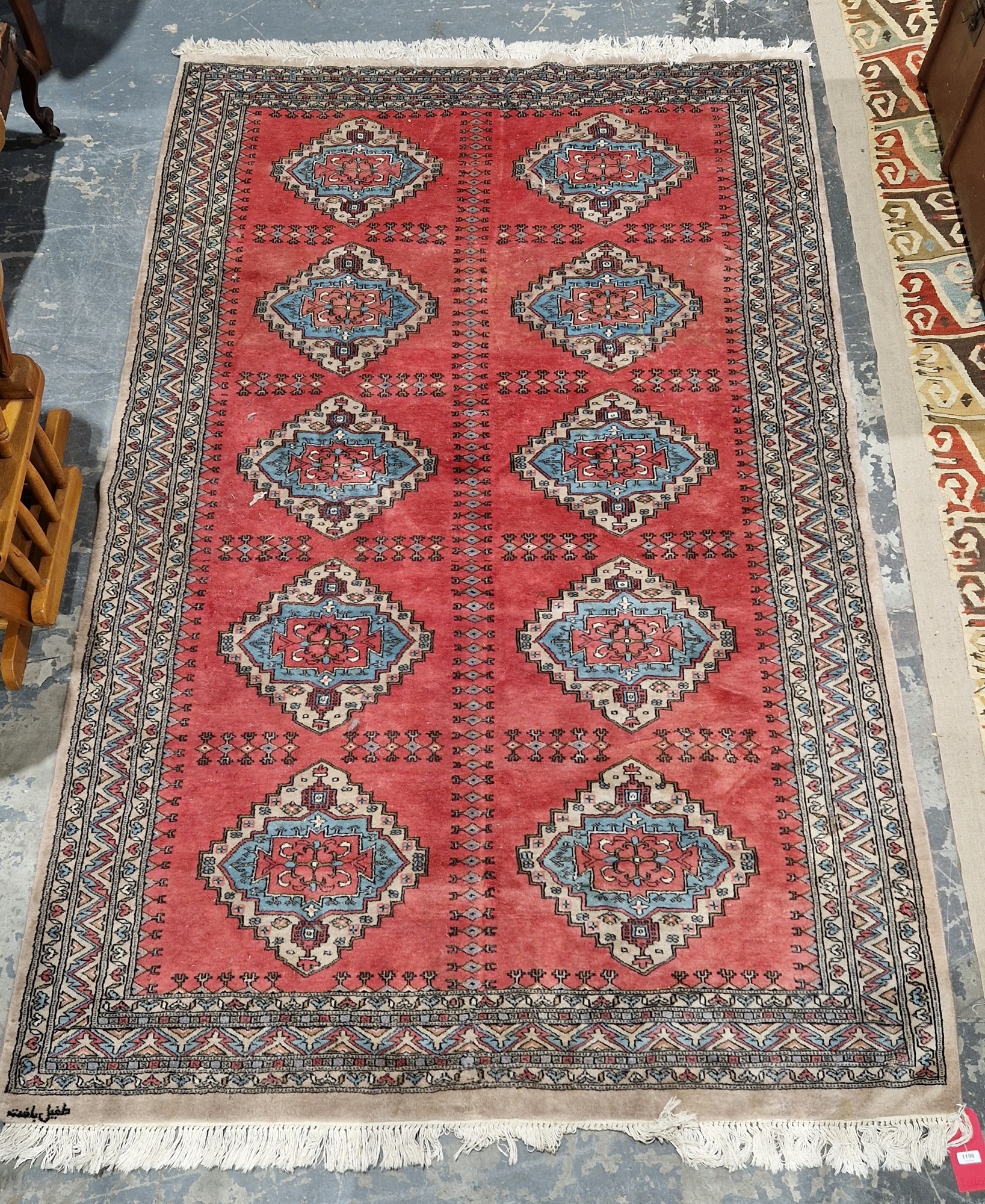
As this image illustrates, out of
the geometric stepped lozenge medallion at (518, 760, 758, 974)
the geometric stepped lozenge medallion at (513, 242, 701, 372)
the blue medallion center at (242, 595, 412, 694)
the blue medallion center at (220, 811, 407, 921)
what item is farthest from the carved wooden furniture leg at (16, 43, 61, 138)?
the geometric stepped lozenge medallion at (518, 760, 758, 974)

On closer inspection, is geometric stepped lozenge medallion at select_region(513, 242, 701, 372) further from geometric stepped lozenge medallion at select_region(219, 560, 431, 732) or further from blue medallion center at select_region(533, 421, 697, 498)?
geometric stepped lozenge medallion at select_region(219, 560, 431, 732)

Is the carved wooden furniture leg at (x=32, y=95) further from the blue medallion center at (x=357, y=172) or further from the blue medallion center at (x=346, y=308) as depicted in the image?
the blue medallion center at (x=346, y=308)

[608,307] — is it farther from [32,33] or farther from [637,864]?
[32,33]

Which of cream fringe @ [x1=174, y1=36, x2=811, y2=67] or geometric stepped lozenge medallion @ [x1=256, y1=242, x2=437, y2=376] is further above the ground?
cream fringe @ [x1=174, y1=36, x2=811, y2=67]

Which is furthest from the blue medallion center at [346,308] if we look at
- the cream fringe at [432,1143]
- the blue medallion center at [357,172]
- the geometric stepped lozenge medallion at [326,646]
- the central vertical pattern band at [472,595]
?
the cream fringe at [432,1143]

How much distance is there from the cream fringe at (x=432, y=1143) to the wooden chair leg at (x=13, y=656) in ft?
3.09

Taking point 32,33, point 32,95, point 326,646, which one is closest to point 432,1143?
point 326,646

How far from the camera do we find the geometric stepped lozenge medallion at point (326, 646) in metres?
2.70

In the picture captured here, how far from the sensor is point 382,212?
3.42 meters

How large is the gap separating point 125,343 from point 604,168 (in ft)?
4.85

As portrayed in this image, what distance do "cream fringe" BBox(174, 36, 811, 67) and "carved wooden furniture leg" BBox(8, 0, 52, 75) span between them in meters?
0.44

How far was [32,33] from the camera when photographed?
361cm

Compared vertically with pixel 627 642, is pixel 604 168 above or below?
above

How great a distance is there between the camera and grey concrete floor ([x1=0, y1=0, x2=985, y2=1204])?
2246 millimetres
